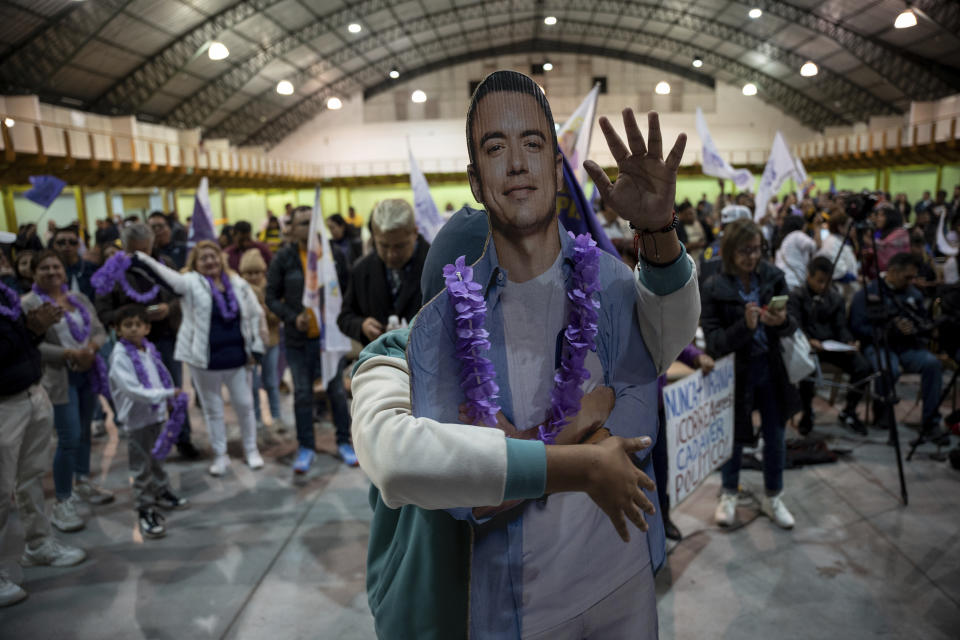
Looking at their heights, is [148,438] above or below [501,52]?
below

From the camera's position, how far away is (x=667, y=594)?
10.2ft

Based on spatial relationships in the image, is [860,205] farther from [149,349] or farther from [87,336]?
[87,336]

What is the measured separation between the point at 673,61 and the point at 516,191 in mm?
33731

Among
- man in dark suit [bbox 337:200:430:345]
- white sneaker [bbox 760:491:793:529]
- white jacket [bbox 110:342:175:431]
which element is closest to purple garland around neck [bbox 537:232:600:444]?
man in dark suit [bbox 337:200:430:345]

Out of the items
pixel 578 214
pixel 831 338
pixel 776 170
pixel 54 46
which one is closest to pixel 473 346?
pixel 578 214

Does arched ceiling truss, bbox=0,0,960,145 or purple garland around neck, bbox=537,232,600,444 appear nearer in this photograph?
purple garland around neck, bbox=537,232,600,444

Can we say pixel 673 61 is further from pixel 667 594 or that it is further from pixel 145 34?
pixel 667 594

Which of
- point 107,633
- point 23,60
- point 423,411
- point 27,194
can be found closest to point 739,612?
point 423,411

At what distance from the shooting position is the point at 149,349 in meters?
4.06

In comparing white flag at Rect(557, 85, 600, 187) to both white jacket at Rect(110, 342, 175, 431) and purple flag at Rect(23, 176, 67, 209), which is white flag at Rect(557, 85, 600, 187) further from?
purple flag at Rect(23, 176, 67, 209)

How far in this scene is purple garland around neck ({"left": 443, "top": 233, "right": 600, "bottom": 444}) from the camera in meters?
1.10

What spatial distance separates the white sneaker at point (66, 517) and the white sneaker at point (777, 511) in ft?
13.6

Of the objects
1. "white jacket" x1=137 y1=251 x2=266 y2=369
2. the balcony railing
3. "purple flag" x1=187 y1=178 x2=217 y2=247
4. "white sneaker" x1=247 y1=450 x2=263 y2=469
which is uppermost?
the balcony railing

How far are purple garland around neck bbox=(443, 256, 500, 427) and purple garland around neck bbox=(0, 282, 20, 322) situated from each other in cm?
299
